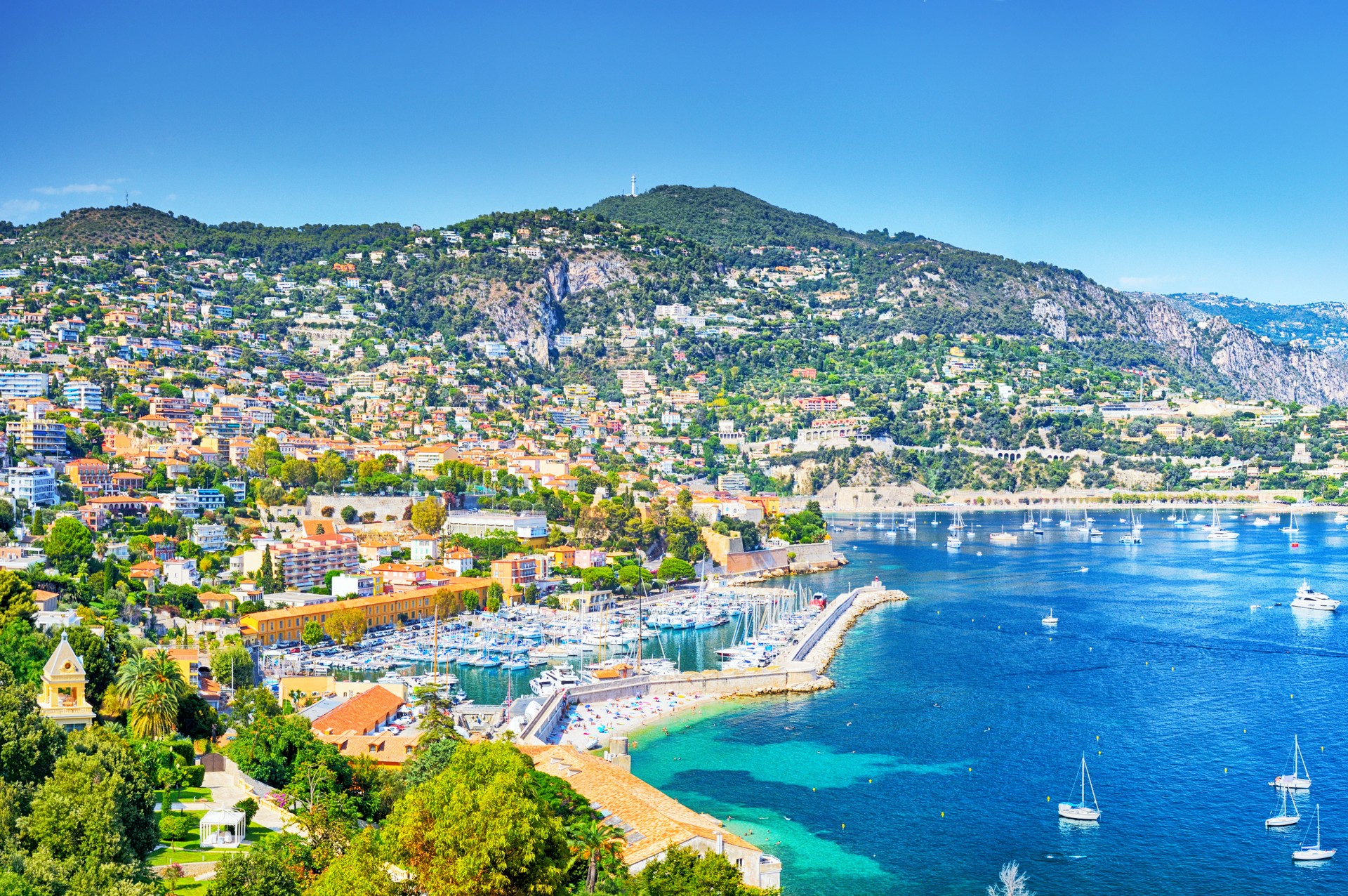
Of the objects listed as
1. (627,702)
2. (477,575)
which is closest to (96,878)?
(627,702)

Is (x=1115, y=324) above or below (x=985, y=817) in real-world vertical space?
above

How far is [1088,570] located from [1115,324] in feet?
287

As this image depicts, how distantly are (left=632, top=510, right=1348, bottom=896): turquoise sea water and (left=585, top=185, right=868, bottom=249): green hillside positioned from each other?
94001 mm

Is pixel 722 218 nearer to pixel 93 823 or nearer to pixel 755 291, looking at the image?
pixel 755 291

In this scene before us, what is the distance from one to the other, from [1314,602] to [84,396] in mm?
43358

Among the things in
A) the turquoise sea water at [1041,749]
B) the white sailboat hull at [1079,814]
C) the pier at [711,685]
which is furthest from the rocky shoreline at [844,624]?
the white sailboat hull at [1079,814]

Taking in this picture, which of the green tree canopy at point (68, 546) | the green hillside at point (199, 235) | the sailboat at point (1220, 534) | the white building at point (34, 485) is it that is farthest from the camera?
the green hillside at point (199, 235)

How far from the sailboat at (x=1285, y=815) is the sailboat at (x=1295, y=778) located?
201 millimetres

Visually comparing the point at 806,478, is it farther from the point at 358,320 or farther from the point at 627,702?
the point at 627,702

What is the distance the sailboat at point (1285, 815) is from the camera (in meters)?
19.3

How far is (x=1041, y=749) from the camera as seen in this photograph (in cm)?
2353

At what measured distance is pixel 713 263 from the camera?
112125 millimetres

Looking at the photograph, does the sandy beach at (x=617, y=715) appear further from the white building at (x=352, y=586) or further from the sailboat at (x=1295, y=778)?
the white building at (x=352, y=586)

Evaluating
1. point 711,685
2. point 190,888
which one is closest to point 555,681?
point 711,685
